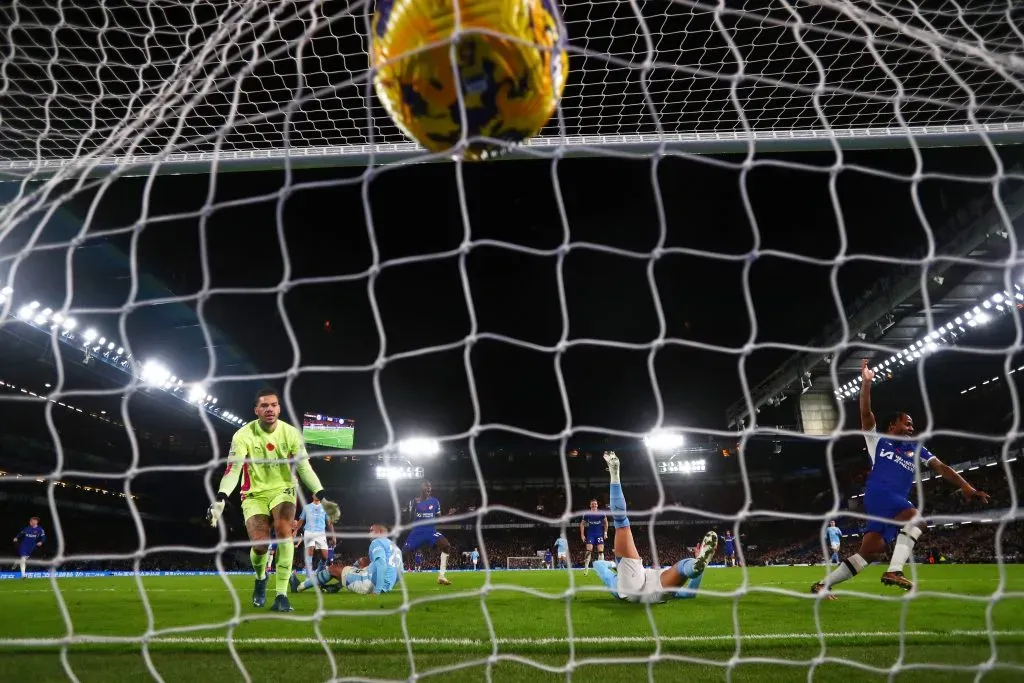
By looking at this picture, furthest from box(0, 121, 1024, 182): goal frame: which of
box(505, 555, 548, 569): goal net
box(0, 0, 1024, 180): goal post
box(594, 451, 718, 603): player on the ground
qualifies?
box(505, 555, 548, 569): goal net

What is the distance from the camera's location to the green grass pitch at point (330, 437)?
2586 cm

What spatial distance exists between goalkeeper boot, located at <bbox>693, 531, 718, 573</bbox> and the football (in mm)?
3550

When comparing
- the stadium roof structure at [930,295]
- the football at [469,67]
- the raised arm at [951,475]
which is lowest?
the raised arm at [951,475]

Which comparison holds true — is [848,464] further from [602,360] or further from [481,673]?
[481,673]

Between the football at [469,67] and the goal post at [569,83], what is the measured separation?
1.15m

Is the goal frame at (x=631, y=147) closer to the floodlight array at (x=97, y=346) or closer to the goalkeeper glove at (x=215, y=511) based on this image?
the goalkeeper glove at (x=215, y=511)

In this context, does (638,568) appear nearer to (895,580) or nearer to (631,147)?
(895,580)

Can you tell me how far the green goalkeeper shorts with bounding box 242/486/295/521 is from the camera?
4398mm

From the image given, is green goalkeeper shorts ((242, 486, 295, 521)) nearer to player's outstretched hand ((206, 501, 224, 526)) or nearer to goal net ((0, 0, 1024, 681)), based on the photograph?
goal net ((0, 0, 1024, 681))

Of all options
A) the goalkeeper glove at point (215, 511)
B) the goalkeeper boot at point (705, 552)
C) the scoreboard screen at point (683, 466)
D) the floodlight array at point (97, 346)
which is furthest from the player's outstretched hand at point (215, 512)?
the scoreboard screen at point (683, 466)

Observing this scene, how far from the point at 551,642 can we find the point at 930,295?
1657 cm

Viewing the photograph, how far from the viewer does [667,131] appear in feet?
12.5

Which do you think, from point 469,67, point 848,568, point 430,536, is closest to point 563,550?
point 848,568

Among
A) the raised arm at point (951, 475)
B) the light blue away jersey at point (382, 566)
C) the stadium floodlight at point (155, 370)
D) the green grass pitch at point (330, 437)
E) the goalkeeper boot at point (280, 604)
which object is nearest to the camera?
the goalkeeper boot at point (280, 604)
